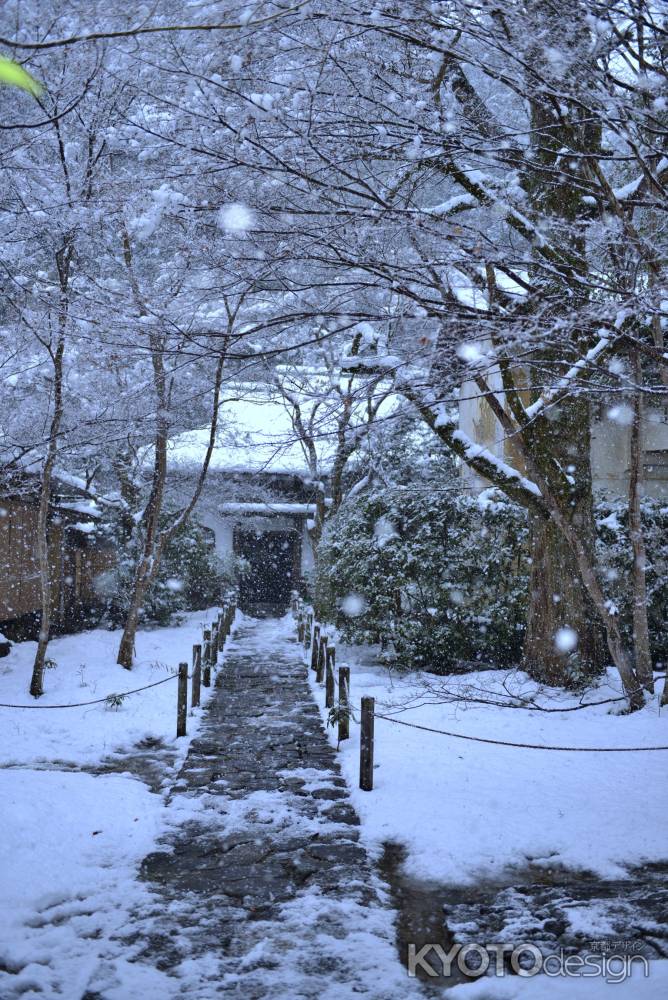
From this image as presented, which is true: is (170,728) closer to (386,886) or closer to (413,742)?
(413,742)

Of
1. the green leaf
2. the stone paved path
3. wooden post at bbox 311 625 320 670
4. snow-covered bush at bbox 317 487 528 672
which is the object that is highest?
the green leaf

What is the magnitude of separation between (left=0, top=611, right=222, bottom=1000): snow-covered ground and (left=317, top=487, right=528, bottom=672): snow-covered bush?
3706mm

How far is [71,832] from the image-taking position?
5152 mm

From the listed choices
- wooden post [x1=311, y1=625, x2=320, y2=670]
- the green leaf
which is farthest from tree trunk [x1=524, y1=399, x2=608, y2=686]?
the green leaf

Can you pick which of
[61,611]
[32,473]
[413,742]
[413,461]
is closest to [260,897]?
[413,742]

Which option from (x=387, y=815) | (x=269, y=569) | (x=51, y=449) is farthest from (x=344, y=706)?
(x=269, y=569)

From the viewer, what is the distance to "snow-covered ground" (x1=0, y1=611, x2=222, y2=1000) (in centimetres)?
359

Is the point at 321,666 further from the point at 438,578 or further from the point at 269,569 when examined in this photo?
the point at 269,569

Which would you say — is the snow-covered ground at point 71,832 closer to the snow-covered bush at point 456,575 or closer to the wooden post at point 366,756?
the wooden post at point 366,756

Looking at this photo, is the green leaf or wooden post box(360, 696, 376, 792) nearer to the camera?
the green leaf

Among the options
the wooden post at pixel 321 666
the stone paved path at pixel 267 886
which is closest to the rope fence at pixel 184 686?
the stone paved path at pixel 267 886

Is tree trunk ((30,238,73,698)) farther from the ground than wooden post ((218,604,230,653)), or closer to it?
farther from the ground

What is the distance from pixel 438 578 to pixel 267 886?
698cm

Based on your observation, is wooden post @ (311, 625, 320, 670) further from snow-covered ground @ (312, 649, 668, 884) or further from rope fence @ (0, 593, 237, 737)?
snow-covered ground @ (312, 649, 668, 884)
